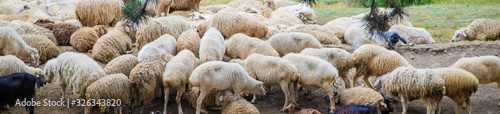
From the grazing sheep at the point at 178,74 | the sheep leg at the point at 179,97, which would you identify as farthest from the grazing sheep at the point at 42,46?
the sheep leg at the point at 179,97

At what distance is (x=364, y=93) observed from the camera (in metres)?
6.25

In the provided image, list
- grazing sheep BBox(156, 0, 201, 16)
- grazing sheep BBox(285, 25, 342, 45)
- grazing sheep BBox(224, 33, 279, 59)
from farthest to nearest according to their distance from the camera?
grazing sheep BBox(156, 0, 201, 16) → grazing sheep BBox(285, 25, 342, 45) → grazing sheep BBox(224, 33, 279, 59)

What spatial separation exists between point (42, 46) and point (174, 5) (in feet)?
14.6

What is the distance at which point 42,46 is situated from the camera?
8.02 m

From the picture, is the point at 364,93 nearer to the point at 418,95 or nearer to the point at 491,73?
the point at 418,95

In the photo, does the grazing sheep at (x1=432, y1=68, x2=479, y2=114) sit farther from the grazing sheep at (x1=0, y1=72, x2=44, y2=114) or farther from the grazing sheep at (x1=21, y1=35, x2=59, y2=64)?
the grazing sheep at (x1=21, y1=35, x2=59, y2=64)

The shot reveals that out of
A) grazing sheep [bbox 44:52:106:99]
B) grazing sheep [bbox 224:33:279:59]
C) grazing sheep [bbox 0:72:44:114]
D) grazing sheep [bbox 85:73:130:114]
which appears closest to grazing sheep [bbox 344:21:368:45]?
grazing sheep [bbox 224:33:279:59]

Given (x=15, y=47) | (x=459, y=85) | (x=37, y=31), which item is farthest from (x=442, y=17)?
(x=15, y=47)

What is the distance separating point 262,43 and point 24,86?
3958 mm

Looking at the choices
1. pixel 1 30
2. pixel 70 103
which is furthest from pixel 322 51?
pixel 1 30

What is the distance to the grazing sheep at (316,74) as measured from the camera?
20.5ft

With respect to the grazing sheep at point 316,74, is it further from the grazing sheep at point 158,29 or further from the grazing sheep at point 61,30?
the grazing sheep at point 61,30

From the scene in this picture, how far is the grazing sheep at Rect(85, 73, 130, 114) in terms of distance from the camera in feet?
18.0

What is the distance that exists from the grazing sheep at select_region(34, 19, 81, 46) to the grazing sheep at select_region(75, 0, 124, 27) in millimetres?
671
